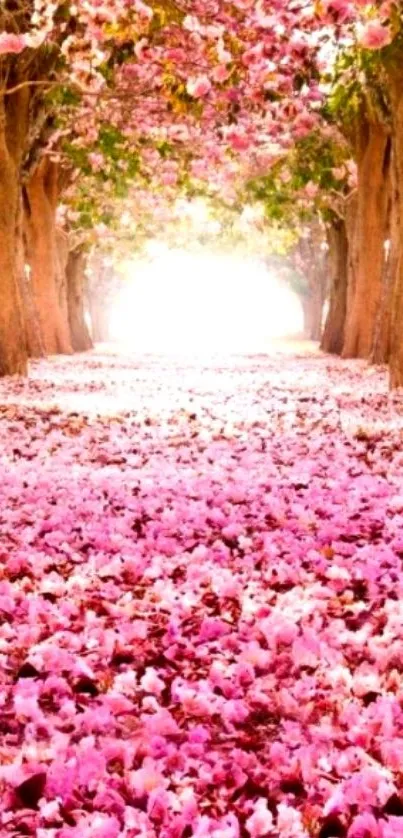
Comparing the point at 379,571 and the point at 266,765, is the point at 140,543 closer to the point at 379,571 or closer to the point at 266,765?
the point at 379,571

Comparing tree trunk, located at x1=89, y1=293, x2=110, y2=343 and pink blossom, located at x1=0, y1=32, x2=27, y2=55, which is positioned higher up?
pink blossom, located at x1=0, y1=32, x2=27, y2=55

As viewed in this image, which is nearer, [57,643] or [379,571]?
[57,643]

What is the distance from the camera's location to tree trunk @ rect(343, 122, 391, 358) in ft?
86.9

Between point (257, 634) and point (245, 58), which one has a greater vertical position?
point (245, 58)

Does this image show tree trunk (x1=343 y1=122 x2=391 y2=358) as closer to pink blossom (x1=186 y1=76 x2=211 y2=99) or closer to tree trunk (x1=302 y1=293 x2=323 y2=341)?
pink blossom (x1=186 y1=76 x2=211 y2=99)

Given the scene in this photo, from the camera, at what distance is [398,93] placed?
1636 centimetres

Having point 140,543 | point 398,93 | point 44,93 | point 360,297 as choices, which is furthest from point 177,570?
point 360,297

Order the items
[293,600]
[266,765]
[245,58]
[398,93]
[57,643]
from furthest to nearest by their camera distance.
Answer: [398,93]
[245,58]
[293,600]
[57,643]
[266,765]

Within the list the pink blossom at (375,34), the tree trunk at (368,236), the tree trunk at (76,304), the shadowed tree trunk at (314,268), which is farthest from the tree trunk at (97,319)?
the pink blossom at (375,34)

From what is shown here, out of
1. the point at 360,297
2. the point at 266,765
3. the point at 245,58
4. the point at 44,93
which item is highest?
the point at 44,93

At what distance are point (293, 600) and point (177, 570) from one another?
Result: 40.6 inches

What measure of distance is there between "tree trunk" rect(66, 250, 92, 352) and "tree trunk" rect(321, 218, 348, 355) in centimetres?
1141

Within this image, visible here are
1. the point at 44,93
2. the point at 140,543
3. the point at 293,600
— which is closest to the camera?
the point at 293,600

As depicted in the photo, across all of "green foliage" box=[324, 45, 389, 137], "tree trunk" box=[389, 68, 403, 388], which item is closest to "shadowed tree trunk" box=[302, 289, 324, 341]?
"green foliage" box=[324, 45, 389, 137]
